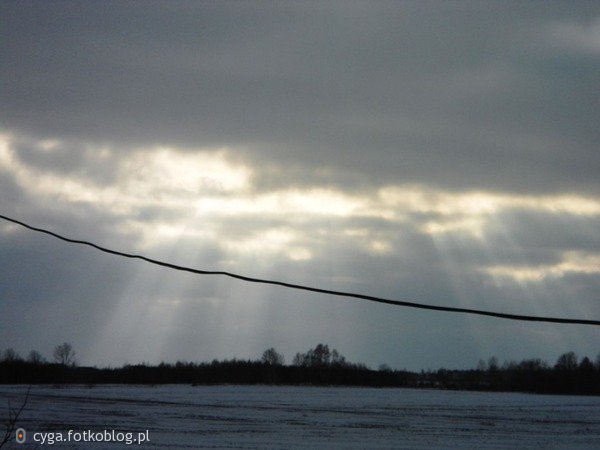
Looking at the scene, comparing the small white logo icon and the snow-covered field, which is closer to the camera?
the small white logo icon

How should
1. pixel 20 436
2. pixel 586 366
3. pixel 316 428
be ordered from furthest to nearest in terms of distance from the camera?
pixel 586 366 < pixel 316 428 < pixel 20 436

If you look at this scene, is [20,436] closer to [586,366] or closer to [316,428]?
[316,428]

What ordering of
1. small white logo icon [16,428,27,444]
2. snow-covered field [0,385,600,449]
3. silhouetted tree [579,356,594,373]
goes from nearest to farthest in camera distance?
small white logo icon [16,428,27,444], snow-covered field [0,385,600,449], silhouetted tree [579,356,594,373]

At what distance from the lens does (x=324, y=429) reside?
1282 inches

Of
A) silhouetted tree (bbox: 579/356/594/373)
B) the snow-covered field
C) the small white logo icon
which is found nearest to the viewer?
the small white logo icon

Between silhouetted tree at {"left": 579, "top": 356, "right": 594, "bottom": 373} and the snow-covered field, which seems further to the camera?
silhouetted tree at {"left": 579, "top": 356, "right": 594, "bottom": 373}

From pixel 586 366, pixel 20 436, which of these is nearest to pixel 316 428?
pixel 20 436

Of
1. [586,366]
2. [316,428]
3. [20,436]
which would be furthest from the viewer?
[586,366]

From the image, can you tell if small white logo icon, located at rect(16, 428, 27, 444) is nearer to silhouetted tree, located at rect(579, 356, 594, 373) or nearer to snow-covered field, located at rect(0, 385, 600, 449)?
snow-covered field, located at rect(0, 385, 600, 449)

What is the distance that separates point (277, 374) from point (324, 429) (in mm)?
127074

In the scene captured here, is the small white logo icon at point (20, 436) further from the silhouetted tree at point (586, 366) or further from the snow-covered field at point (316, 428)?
the silhouetted tree at point (586, 366)

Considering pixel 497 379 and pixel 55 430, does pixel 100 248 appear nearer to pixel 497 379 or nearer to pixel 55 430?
pixel 55 430

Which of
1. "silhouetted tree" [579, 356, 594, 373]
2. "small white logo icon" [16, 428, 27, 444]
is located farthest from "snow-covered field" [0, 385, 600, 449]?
"silhouetted tree" [579, 356, 594, 373]

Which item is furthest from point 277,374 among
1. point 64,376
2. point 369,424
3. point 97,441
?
point 97,441
